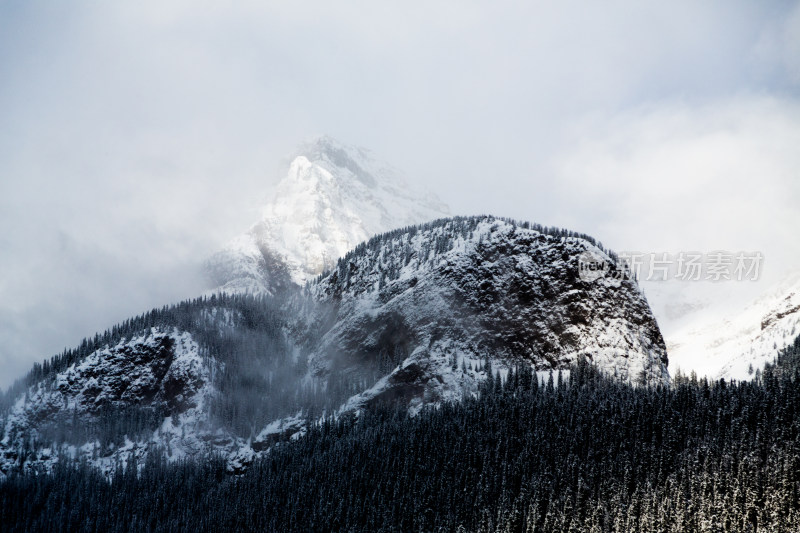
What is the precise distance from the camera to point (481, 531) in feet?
598

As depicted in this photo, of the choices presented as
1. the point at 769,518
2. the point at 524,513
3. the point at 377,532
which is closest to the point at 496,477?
the point at 524,513

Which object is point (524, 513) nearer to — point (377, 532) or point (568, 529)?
point (568, 529)

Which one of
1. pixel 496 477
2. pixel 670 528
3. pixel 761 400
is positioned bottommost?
pixel 670 528

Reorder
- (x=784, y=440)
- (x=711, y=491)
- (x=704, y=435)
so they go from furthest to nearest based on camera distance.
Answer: (x=704, y=435), (x=784, y=440), (x=711, y=491)

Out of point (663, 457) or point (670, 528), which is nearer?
point (670, 528)

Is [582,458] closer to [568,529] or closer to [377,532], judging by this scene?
[568,529]

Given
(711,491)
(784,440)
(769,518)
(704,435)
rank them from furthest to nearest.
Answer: (704,435) → (784,440) → (711,491) → (769,518)

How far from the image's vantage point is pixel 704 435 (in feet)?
636

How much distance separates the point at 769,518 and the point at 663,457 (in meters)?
32.1

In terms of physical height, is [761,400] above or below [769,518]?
above

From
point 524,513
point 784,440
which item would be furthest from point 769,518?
point 524,513

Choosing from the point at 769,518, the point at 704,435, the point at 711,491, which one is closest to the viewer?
the point at 769,518

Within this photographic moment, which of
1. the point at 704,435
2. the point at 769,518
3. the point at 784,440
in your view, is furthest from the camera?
the point at 704,435

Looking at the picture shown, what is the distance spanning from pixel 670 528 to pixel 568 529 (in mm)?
21954
